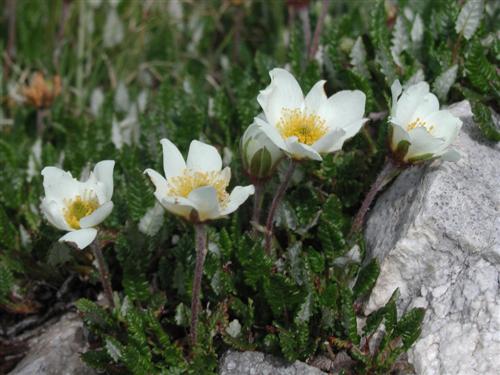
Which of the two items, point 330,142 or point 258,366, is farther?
point 258,366

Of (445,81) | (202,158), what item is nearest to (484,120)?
(445,81)

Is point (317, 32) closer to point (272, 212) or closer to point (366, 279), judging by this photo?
point (272, 212)

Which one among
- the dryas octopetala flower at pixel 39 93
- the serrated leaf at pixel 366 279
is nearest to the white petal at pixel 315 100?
the serrated leaf at pixel 366 279

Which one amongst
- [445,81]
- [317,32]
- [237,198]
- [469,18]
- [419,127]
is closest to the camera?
[237,198]

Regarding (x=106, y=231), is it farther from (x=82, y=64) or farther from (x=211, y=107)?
(x=82, y=64)

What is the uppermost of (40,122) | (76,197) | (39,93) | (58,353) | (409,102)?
(409,102)

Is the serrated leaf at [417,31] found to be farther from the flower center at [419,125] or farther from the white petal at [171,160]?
the white petal at [171,160]

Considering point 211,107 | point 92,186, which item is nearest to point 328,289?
point 92,186

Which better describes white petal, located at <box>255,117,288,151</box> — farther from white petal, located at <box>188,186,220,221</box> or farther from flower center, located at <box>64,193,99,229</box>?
flower center, located at <box>64,193,99,229</box>
